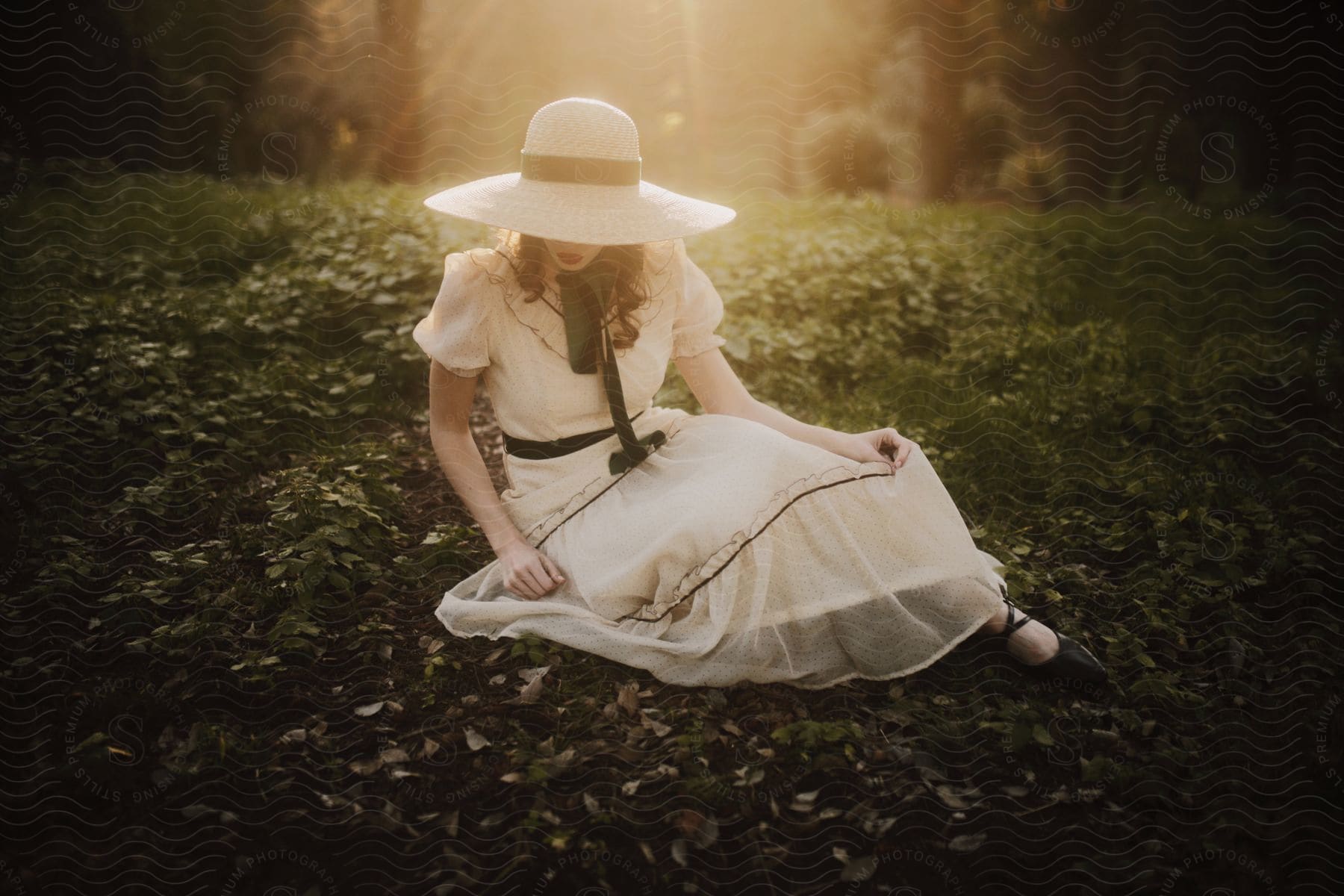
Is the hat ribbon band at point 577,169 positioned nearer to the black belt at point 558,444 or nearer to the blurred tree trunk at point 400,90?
the black belt at point 558,444

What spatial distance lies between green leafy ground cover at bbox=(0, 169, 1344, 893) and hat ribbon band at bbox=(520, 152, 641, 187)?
4.08ft

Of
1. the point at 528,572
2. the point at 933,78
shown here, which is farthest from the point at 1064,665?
the point at 933,78

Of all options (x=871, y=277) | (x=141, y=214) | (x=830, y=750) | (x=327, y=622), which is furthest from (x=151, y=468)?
(x=871, y=277)

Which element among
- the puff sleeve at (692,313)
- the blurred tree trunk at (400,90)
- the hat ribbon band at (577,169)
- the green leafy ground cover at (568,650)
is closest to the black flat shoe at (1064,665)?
the green leafy ground cover at (568,650)

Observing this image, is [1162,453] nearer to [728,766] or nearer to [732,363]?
[732,363]

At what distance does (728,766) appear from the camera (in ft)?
6.79

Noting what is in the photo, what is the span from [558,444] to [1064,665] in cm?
151

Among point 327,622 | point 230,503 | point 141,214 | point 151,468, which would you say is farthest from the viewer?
point 141,214

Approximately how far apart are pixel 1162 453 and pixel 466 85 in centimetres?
676

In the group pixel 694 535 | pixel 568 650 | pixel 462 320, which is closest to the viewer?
pixel 694 535

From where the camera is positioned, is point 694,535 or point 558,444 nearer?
point 694,535

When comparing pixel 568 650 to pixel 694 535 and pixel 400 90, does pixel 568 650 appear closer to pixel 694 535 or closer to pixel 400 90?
pixel 694 535

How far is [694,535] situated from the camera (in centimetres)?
209

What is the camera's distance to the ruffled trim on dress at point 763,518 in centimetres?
207
